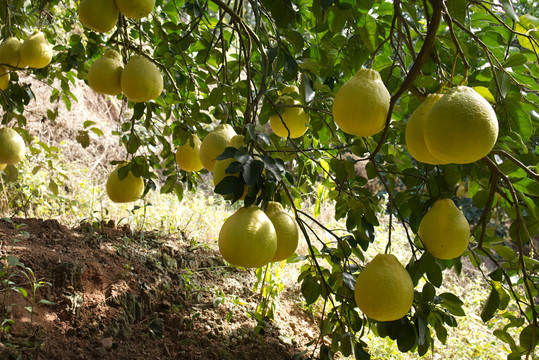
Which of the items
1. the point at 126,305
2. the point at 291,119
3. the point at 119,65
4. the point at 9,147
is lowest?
the point at 126,305

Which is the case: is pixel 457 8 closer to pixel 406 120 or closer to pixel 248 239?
pixel 406 120

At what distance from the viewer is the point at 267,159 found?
33.3 inches

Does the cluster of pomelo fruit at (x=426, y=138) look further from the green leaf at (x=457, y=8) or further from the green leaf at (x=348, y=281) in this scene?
the green leaf at (x=348, y=281)

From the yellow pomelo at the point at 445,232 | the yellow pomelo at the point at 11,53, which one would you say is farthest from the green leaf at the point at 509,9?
the yellow pomelo at the point at 11,53

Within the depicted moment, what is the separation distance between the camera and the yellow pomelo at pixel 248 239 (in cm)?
85

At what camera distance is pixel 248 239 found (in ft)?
2.78

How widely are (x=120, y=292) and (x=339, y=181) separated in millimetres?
1453

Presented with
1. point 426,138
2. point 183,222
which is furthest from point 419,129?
point 183,222

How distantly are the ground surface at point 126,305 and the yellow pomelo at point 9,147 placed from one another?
1.59 feet

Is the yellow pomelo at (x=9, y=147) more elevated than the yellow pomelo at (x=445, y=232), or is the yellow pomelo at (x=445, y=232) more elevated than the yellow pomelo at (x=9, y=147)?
the yellow pomelo at (x=9, y=147)

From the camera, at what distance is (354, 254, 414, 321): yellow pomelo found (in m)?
0.93

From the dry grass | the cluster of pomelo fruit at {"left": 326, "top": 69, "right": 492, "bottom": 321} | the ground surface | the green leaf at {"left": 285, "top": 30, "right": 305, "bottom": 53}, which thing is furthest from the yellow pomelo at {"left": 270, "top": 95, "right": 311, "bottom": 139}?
the dry grass

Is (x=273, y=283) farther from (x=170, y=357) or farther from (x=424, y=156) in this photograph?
(x=424, y=156)

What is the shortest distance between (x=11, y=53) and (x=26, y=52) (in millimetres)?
89
